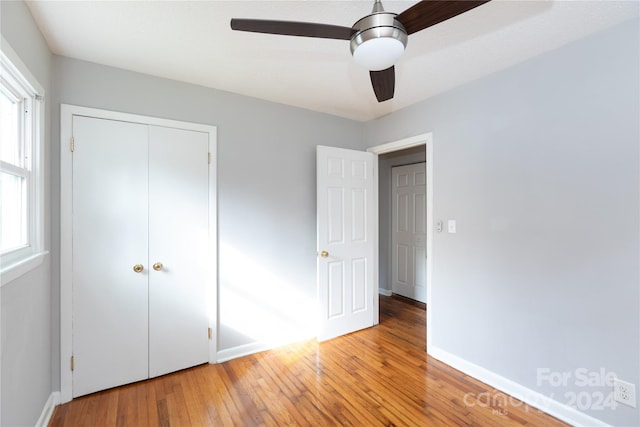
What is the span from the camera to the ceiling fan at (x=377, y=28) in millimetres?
1110

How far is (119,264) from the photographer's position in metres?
2.13

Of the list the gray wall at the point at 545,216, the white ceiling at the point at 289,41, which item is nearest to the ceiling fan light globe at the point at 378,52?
the white ceiling at the point at 289,41

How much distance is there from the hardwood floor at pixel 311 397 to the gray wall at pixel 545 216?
347mm

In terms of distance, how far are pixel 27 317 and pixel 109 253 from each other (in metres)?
0.64

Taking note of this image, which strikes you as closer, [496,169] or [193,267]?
[496,169]

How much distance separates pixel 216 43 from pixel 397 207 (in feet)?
11.2

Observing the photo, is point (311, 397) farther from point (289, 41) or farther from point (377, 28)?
point (289, 41)

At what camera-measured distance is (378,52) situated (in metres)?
1.18

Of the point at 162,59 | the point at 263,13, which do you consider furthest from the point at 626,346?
the point at 162,59

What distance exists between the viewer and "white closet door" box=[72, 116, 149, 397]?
202cm

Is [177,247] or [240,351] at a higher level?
[177,247]

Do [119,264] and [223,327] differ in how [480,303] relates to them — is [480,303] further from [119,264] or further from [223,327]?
[119,264]

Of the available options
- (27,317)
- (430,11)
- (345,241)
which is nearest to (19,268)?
(27,317)

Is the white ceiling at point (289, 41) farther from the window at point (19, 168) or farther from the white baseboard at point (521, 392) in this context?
the white baseboard at point (521, 392)
